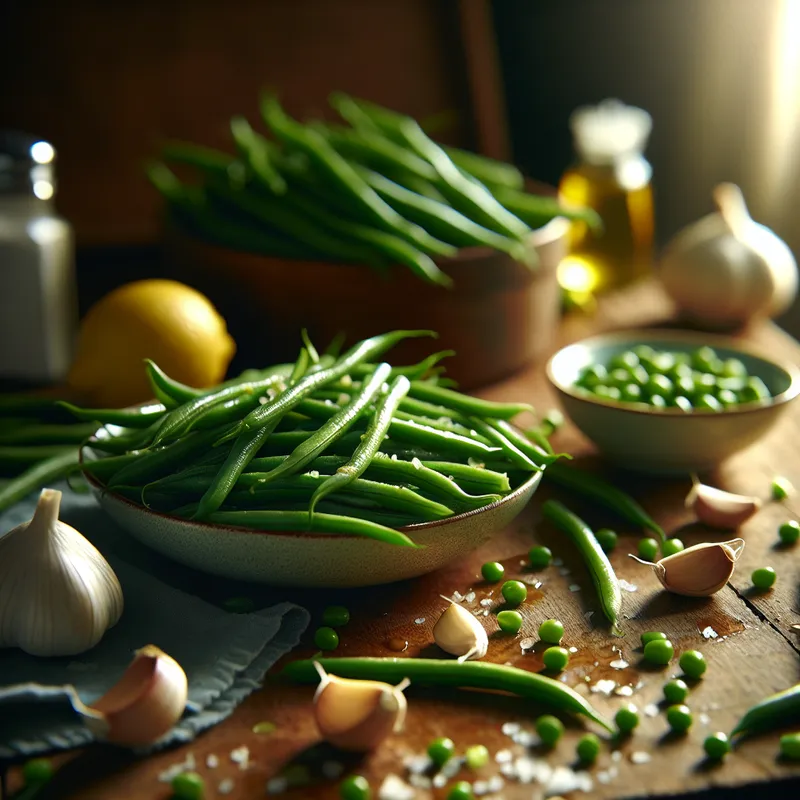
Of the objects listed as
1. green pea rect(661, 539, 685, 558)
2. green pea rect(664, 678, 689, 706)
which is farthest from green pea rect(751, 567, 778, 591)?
green pea rect(664, 678, 689, 706)

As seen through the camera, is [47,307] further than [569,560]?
Yes

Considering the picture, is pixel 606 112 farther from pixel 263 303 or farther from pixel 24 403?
pixel 24 403

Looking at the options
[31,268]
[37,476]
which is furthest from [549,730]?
[31,268]

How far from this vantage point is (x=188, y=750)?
50.7 inches

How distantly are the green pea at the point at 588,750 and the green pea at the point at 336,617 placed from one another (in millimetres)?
424

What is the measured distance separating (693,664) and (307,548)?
1.86 ft

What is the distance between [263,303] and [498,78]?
63.0 inches

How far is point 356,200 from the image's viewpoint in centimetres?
246

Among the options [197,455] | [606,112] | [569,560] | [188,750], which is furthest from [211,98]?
[188,750]

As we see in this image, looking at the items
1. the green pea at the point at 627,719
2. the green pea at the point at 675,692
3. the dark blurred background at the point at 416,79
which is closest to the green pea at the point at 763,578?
the green pea at the point at 675,692

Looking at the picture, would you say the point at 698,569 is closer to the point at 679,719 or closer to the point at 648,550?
the point at 648,550

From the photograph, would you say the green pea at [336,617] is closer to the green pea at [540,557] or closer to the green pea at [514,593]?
the green pea at [514,593]

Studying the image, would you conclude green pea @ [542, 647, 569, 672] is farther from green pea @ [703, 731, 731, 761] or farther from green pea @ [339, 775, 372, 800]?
green pea @ [339, 775, 372, 800]

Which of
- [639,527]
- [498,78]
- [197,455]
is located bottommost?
[639,527]
